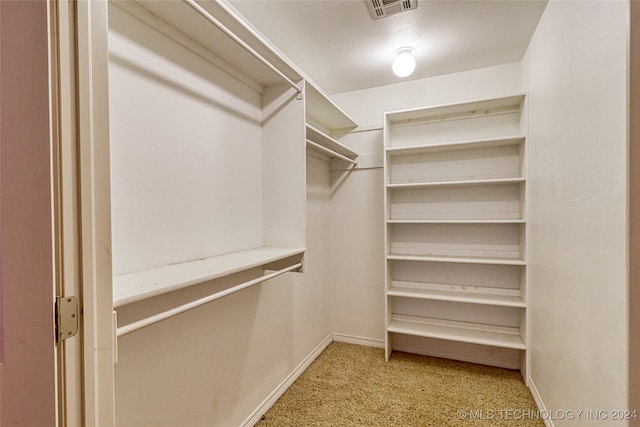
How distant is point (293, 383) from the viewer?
7.12ft

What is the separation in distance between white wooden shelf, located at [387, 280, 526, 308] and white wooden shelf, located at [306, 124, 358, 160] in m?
1.25

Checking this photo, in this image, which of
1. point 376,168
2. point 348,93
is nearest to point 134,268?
point 376,168

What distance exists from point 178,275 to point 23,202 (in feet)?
1.78

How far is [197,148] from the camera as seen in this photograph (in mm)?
1391

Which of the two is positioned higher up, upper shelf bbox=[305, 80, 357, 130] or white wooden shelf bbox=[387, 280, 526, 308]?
upper shelf bbox=[305, 80, 357, 130]

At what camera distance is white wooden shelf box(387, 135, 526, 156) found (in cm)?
218

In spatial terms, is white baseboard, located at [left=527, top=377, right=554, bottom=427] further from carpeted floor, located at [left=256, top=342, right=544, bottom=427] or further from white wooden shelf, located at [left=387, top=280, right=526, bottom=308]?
white wooden shelf, located at [left=387, top=280, right=526, bottom=308]

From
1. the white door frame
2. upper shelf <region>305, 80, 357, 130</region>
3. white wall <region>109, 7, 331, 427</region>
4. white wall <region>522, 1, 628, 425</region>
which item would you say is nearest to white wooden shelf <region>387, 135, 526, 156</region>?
white wall <region>522, 1, 628, 425</region>

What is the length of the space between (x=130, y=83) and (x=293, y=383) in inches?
82.8

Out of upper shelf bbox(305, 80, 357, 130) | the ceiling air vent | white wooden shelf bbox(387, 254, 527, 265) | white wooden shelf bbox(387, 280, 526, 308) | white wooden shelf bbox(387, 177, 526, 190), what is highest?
the ceiling air vent

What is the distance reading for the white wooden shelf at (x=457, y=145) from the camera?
7.16ft

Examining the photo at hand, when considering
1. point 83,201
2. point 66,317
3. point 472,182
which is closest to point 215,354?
point 66,317

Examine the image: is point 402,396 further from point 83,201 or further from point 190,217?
point 83,201

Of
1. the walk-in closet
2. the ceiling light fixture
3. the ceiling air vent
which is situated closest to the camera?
the walk-in closet
